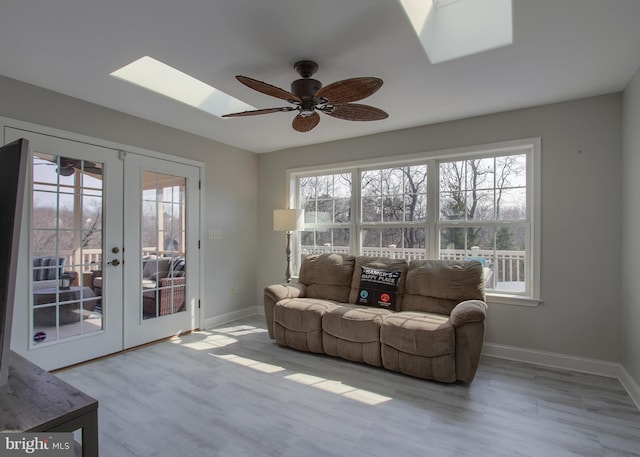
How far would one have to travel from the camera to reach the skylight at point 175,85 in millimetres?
2855

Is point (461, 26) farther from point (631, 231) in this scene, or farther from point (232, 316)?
point (232, 316)

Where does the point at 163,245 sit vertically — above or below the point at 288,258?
above

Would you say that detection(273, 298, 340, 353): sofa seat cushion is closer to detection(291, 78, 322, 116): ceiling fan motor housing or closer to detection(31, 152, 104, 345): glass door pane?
detection(31, 152, 104, 345): glass door pane

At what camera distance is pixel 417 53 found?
2340 millimetres

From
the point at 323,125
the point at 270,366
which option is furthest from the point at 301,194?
the point at 270,366

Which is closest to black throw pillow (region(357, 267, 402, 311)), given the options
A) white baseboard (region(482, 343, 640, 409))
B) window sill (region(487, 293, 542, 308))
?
window sill (region(487, 293, 542, 308))

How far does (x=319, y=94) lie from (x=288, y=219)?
7.65 feet

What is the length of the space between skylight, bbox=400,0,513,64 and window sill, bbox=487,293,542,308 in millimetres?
2376

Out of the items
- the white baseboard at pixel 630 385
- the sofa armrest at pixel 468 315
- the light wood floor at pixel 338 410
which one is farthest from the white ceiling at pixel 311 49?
the light wood floor at pixel 338 410

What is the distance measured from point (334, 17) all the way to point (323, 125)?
1.94m

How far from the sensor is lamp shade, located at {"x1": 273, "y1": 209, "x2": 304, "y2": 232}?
4375 mm

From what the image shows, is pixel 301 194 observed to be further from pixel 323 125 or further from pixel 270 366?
pixel 270 366

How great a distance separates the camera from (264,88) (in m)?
2.16

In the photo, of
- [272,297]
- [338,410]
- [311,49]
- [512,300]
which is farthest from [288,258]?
[311,49]
